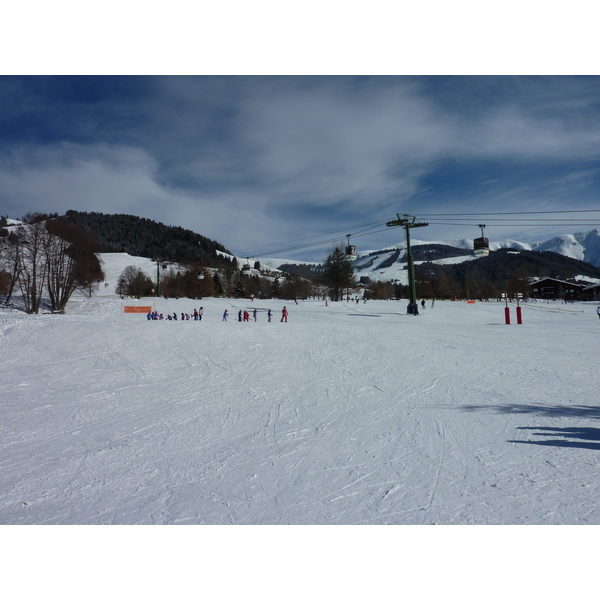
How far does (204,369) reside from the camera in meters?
12.6

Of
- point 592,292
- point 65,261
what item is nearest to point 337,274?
point 65,261

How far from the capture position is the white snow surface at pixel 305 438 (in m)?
4.19

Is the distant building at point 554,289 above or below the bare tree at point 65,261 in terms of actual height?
below

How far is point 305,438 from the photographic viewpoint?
6.40m

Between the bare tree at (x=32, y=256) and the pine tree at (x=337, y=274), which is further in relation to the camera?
the pine tree at (x=337, y=274)

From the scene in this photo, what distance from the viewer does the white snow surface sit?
4.19m

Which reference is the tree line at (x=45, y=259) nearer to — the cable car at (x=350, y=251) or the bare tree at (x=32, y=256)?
the bare tree at (x=32, y=256)

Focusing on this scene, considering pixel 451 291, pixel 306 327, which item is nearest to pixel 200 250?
pixel 451 291

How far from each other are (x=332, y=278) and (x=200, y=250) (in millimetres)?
131334

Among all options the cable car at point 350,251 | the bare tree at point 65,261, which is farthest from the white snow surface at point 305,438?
the bare tree at point 65,261

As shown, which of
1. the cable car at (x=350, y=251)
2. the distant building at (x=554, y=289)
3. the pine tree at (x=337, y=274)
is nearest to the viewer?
the cable car at (x=350, y=251)
